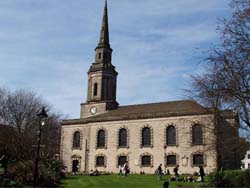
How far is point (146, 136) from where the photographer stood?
149 ft

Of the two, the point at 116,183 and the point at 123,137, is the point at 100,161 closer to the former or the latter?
the point at 123,137

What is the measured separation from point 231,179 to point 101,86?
35728mm

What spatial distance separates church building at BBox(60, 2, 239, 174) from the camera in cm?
4150

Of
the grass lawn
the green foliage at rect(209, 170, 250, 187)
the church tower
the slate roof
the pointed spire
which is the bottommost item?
the grass lawn


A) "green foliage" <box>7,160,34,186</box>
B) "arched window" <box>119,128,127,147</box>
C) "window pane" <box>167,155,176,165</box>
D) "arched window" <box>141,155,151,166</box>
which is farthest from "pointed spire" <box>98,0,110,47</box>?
"green foliage" <box>7,160,34,186</box>

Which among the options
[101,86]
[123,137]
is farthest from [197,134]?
[101,86]

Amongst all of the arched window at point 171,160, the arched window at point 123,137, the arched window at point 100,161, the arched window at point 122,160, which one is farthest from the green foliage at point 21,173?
the arched window at point 100,161

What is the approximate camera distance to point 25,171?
20734 millimetres

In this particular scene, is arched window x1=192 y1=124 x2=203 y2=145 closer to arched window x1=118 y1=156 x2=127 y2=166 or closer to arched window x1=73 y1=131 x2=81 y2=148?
arched window x1=118 y1=156 x2=127 y2=166

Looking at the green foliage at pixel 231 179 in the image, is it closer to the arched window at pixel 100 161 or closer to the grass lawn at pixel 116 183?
the grass lawn at pixel 116 183

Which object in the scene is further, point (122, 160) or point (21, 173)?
point (122, 160)

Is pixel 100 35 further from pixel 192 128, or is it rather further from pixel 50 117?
pixel 192 128

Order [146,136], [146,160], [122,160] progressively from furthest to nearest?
[122,160] < [146,136] < [146,160]

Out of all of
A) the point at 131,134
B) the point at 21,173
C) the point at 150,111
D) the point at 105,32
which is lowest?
the point at 21,173
